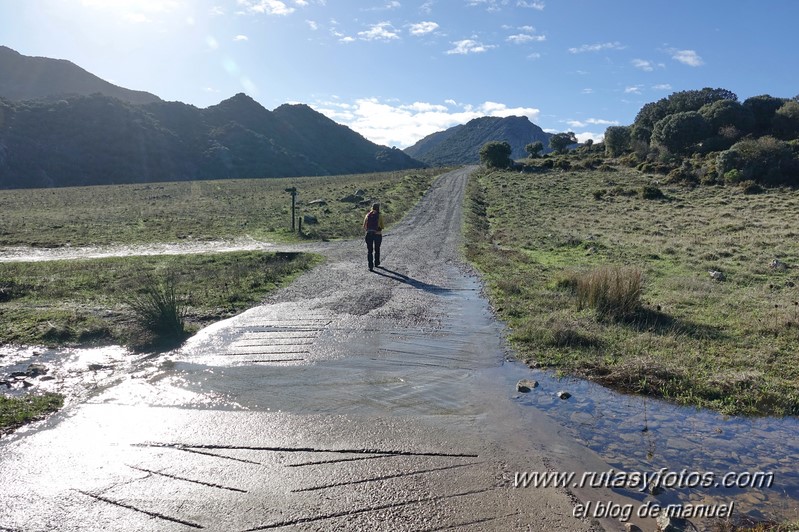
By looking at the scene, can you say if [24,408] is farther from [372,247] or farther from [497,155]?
[497,155]

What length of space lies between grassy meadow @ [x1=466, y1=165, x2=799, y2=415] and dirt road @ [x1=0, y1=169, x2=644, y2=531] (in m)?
1.65

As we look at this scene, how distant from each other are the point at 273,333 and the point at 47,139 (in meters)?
115

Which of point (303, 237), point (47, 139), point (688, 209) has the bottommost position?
point (303, 237)

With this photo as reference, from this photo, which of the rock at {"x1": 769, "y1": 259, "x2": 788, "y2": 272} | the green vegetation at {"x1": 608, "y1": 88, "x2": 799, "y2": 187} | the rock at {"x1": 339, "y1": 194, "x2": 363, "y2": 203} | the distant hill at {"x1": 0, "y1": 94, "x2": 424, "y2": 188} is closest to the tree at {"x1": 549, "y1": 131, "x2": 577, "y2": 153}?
the green vegetation at {"x1": 608, "y1": 88, "x2": 799, "y2": 187}

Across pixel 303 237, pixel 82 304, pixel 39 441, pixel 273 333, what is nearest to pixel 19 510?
pixel 39 441

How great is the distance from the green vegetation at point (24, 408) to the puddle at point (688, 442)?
5.89 meters

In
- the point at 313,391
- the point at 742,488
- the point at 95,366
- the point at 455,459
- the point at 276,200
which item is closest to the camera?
the point at 742,488

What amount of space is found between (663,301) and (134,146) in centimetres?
12199

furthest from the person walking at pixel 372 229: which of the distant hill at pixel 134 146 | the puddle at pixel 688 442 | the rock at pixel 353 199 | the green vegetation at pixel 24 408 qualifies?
the distant hill at pixel 134 146

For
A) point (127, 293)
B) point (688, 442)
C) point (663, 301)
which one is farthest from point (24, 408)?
point (663, 301)

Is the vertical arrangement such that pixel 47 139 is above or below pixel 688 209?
above

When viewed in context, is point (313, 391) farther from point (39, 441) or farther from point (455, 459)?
point (39, 441)

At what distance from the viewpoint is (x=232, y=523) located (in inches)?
169

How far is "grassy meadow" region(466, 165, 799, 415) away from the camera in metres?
7.39
